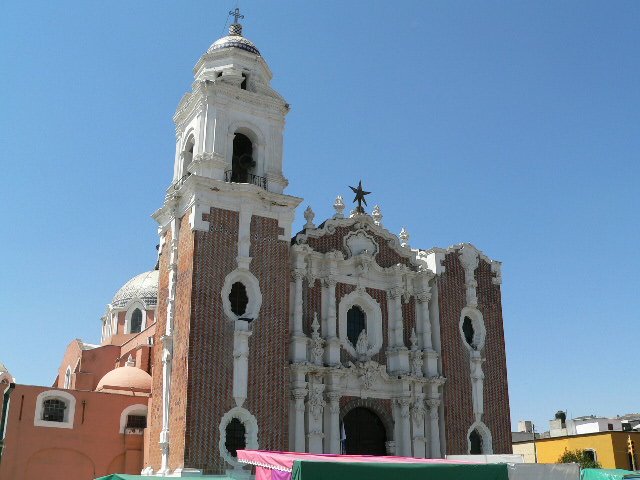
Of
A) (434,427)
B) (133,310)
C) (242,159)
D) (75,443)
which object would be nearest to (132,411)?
(75,443)

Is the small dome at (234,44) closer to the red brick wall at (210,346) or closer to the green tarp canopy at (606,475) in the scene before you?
the red brick wall at (210,346)

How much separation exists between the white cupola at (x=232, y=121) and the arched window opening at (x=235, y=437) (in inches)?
361

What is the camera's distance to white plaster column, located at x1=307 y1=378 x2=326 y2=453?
2616 cm

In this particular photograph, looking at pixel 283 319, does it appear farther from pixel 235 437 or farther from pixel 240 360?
pixel 235 437

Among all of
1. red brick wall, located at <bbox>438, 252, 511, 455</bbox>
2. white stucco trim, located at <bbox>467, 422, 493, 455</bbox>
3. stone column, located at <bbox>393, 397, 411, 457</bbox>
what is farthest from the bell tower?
white stucco trim, located at <bbox>467, 422, 493, 455</bbox>

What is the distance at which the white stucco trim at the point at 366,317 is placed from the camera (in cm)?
2875

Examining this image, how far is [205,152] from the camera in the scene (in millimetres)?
27625

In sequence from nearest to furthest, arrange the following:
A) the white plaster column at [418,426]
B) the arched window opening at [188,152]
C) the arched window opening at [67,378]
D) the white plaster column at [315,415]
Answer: the white plaster column at [315,415] → the white plaster column at [418,426] → the arched window opening at [188,152] → the arched window opening at [67,378]

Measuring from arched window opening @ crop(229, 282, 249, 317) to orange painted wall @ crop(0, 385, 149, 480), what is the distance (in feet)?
22.2

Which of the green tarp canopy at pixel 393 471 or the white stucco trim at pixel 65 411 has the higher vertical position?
the white stucco trim at pixel 65 411

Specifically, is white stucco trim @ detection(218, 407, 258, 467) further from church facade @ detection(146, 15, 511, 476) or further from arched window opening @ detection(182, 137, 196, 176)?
arched window opening @ detection(182, 137, 196, 176)

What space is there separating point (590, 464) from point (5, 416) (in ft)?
97.7

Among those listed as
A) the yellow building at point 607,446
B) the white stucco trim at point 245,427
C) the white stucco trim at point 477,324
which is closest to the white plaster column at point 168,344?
the white stucco trim at point 245,427

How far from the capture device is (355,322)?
2964 centimetres
